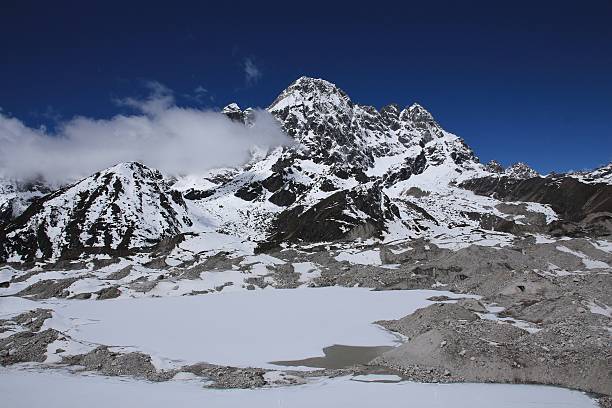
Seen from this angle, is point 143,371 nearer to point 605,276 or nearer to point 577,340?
point 577,340

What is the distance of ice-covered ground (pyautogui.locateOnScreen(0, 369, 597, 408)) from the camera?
19703 millimetres

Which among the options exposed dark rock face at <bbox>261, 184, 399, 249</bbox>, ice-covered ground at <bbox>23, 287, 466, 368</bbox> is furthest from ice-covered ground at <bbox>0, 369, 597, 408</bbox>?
exposed dark rock face at <bbox>261, 184, 399, 249</bbox>

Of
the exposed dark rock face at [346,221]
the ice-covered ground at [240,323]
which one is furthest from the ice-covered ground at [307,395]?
the exposed dark rock face at [346,221]

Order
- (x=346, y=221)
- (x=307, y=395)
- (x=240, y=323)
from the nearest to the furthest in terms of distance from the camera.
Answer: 1. (x=307, y=395)
2. (x=240, y=323)
3. (x=346, y=221)

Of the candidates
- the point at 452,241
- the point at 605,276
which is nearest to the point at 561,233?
the point at 452,241

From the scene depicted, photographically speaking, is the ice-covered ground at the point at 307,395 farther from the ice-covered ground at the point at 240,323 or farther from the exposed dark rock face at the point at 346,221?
the exposed dark rock face at the point at 346,221

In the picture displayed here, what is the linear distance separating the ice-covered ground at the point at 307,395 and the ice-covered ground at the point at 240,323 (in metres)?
5.58

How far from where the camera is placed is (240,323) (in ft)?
132

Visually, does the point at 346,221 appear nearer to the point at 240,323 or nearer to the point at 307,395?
the point at 240,323

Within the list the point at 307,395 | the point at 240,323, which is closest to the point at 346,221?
the point at 240,323

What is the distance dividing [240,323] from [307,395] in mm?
19932

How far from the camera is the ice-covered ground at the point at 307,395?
19703 millimetres

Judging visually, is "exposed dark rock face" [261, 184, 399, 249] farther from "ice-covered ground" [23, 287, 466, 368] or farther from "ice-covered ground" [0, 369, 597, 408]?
"ice-covered ground" [0, 369, 597, 408]

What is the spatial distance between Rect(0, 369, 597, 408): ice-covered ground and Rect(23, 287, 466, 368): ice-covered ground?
18.3ft
